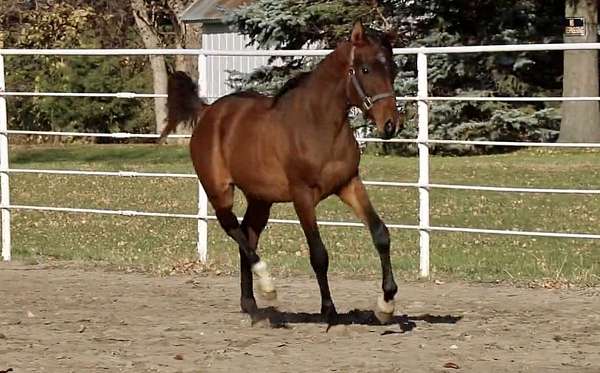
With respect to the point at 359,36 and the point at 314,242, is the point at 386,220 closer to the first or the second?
the point at 314,242

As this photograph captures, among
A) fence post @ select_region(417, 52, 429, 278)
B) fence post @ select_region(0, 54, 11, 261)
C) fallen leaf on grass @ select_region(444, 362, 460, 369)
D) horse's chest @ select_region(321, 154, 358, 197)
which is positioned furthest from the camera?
fence post @ select_region(0, 54, 11, 261)

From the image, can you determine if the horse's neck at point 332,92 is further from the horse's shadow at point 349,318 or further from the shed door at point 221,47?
the shed door at point 221,47

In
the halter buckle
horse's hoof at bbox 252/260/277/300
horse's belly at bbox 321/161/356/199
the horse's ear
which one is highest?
the horse's ear

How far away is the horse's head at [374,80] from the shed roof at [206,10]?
88.6ft

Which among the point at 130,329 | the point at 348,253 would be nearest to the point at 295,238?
the point at 348,253

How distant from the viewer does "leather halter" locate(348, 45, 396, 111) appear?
26.3 ft

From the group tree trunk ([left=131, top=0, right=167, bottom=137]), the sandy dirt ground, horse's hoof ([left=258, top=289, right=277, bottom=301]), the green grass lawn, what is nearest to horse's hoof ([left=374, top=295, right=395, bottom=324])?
the sandy dirt ground

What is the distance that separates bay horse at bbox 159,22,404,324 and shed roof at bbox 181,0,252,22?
1035 inches

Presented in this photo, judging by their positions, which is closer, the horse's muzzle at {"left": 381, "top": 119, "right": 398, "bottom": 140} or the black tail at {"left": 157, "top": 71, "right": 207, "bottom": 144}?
the horse's muzzle at {"left": 381, "top": 119, "right": 398, "bottom": 140}

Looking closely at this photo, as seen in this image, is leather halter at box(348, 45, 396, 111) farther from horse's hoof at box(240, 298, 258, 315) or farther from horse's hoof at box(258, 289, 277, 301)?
horse's hoof at box(240, 298, 258, 315)

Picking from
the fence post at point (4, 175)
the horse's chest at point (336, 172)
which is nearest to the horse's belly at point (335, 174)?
the horse's chest at point (336, 172)

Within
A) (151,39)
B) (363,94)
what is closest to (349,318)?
(363,94)

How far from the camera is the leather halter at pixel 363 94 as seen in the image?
8023 mm

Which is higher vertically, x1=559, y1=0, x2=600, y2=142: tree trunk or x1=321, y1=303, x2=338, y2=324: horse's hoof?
x1=559, y1=0, x2=600, y2=142: tree trunk
